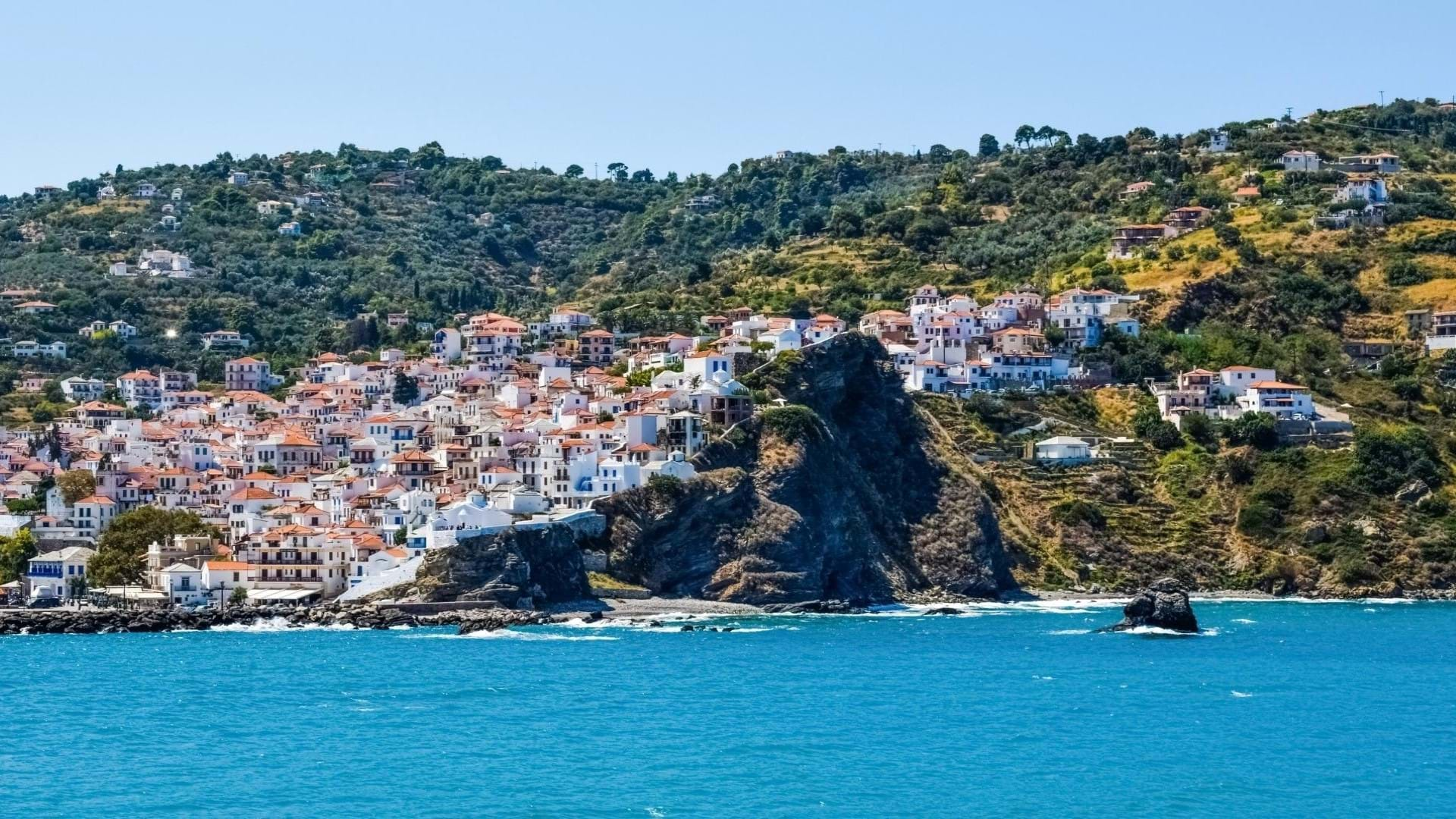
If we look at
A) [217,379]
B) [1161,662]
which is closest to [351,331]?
[217,379]

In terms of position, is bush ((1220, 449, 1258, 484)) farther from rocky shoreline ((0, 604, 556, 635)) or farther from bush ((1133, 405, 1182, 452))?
rocky shoreline ((0, 604, 556, 635))

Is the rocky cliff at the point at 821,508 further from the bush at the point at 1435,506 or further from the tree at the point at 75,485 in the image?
the tree at the point at 75,485

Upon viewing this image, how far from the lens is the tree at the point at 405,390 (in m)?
123

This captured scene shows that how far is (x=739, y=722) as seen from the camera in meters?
58.4

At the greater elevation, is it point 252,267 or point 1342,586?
point 252,267

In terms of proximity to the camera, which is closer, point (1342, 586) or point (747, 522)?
point (747, 522)

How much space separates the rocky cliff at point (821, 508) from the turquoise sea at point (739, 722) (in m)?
4.67

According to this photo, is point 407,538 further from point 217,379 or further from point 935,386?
point 217,379

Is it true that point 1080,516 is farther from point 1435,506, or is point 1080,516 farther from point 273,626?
point 273,626

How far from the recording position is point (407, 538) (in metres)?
86.5

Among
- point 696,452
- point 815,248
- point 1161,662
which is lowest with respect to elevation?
point 1161,662

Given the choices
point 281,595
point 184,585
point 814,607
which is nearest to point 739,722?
point 814,607

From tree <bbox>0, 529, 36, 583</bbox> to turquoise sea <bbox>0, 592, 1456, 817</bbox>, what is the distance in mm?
12162

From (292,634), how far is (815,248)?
7636cm
